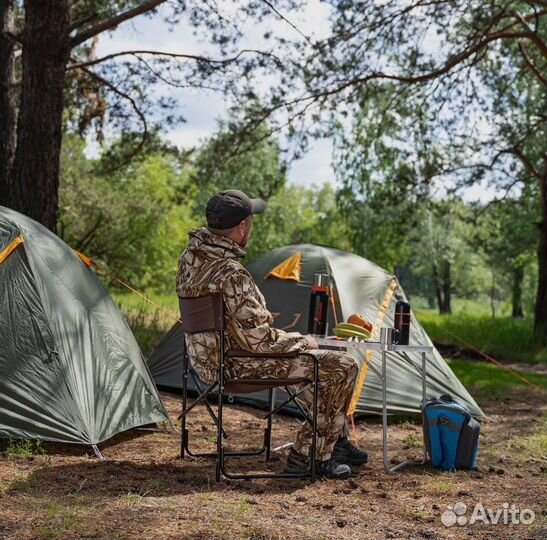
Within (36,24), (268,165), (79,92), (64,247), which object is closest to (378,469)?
(64,247)

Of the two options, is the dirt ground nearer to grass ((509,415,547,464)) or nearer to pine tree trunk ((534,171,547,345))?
grass ((509,415,547,464))

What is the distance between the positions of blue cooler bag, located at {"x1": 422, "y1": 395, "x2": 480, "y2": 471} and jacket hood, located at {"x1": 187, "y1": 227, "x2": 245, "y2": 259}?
1.63 m

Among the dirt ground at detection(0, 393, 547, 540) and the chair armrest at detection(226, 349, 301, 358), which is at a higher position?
the chair armrest at detection(226, 349, 301, 358)

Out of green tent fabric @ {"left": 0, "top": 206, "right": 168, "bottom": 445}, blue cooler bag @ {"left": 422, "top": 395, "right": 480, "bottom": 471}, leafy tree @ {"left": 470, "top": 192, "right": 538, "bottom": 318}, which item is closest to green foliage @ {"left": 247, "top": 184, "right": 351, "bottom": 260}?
leafy tree @ {"left": 470, "top": 192, "right": 538, "bottom": 318}

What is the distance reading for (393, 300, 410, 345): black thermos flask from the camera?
205 inches

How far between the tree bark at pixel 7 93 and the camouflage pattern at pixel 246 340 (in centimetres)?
550

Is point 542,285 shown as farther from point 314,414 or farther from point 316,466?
point 314,414

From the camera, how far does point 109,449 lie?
525cm

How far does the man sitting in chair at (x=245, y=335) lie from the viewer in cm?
432

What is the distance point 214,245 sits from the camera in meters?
4.44

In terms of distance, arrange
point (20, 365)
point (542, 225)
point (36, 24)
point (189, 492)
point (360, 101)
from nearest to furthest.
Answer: point (189, 492) → point (20, 365) → point (36, 24) → point (360, 101) → point (542, 225)

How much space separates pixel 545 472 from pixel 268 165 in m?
28.3

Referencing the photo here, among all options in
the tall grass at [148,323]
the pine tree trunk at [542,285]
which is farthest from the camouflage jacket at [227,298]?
the pine tree trunk at [542,285]

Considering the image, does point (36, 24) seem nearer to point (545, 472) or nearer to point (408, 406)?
point (408, 406)
